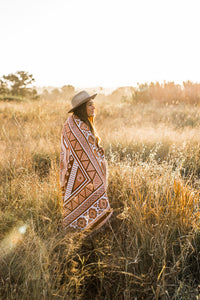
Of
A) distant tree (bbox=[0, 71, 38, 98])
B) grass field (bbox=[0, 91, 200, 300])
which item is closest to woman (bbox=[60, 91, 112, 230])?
grass field (bbox=[0, 91, 200, 300])

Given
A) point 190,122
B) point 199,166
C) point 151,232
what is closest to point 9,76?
point 190,122

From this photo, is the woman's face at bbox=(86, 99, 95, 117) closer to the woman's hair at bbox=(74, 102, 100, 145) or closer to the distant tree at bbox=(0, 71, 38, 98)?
the woman's hair at bbox=(74, 102, 100, 145)

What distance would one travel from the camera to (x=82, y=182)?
245cm

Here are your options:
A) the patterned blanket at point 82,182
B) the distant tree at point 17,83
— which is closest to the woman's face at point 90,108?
the patterned blanket at point 82,182

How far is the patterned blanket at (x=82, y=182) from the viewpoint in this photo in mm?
2426

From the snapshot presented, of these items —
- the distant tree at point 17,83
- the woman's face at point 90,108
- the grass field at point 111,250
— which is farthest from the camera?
the distant tree at point 17,83

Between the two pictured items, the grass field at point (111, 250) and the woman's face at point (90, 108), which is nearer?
the grass field at point (111, 250)

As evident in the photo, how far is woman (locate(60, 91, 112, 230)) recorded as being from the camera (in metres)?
2.43

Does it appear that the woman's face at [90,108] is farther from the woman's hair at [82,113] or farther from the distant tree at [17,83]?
the distant tree at [17,83]

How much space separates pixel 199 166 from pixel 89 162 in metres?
2.61

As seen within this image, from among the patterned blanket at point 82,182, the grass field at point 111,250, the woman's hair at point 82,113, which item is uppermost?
the woman's hair at point 82,113

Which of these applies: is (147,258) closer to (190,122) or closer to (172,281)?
(172,281)

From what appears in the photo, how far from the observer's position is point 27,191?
9.10 ft

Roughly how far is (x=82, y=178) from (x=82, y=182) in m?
0.04
